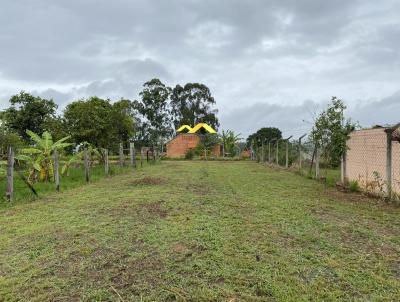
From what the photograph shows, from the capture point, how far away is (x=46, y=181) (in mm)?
12547

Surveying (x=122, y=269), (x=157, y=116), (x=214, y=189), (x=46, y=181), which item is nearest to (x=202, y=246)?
(x=122, y=269)

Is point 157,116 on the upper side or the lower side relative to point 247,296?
upper

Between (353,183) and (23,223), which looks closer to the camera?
(23,223)

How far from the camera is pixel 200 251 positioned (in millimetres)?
4395

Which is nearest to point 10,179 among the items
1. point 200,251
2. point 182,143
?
point 200,251

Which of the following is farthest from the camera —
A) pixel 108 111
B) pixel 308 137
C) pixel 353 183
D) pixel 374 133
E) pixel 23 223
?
pixel 108 111

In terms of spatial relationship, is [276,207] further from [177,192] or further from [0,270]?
[0,270]

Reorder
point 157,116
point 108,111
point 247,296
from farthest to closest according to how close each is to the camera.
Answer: point 157,116
point 108,111
point 247,296

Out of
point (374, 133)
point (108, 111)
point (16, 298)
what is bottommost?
point (16, 298)

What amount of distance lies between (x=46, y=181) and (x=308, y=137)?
928cm

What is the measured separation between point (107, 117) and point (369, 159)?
52.7 ft

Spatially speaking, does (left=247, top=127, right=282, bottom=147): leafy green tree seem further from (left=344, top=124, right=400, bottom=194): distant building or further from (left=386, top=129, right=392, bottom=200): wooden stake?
(left=386, top=129, right=392, bottom=200): wooden stake

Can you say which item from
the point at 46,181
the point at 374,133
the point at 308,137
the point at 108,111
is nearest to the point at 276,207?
the point at 374,133

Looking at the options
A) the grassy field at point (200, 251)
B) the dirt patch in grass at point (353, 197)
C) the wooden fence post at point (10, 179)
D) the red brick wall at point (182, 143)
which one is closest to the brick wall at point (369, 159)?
the dirt patch in grass at point (353, 197)
